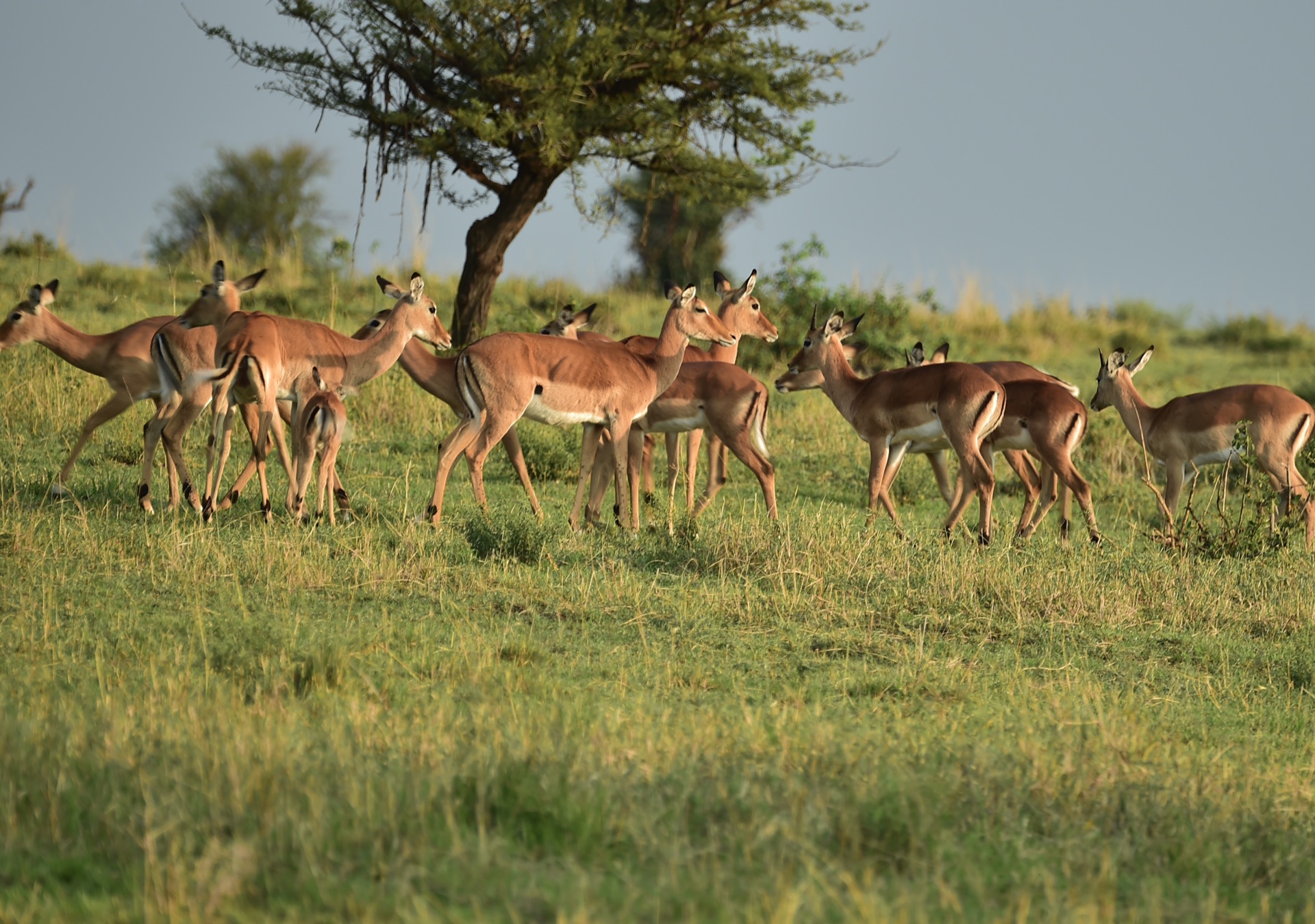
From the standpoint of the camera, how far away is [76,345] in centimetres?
967

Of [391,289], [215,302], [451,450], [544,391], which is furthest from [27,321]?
[544,391]

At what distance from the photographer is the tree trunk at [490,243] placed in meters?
15.9

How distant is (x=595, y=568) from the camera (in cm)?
725

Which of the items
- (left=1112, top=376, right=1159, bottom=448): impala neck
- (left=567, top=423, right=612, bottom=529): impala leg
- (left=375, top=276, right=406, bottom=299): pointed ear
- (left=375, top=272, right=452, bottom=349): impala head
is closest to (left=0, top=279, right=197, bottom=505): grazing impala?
(left=375, top=276, right=406, bottom=299): pointed ear

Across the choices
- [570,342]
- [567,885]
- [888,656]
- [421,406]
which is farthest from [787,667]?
[421,406]

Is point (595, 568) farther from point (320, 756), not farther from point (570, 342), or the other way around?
point (320, 756)

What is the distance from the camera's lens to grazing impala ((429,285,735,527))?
8859 mm

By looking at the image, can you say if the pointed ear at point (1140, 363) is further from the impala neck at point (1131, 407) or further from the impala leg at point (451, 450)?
the impala leg at point (451, 450)

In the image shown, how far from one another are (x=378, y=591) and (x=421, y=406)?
6899 millimetres

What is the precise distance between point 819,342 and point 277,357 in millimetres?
4412

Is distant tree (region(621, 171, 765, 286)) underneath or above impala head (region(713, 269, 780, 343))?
above

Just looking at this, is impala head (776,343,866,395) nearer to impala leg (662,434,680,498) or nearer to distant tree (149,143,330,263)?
impala leg (662,434,680,498)

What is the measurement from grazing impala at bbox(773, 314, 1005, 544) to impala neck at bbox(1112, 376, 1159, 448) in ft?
5.58

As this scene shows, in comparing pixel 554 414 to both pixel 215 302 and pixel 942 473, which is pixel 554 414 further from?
pixel 942 473
